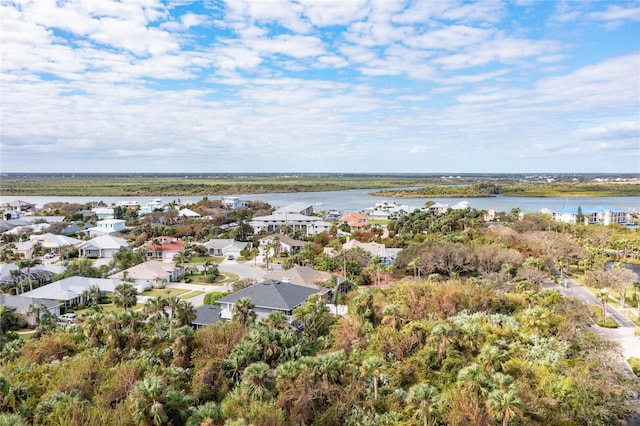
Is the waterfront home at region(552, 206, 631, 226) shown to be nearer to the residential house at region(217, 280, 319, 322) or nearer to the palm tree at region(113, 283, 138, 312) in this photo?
the residential house at region(217, 280, 319, 322)

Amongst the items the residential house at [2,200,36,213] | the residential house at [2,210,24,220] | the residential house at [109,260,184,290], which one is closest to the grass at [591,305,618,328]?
the residential house at [109,260,184,290]

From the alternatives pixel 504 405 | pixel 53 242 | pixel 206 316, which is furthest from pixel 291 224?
pixel 504 405

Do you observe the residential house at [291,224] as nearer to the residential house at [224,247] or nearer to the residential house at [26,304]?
the residential house at [224,247]

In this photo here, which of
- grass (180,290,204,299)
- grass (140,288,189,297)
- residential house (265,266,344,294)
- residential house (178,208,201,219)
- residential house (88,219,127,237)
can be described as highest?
residential house (178,208,201,219)

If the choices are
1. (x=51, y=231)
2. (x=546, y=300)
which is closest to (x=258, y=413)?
(x=546, y=300)

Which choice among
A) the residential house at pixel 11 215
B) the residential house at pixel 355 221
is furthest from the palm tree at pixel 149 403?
the residential house at pixel 11 215

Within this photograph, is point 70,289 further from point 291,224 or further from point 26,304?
point 291,224
